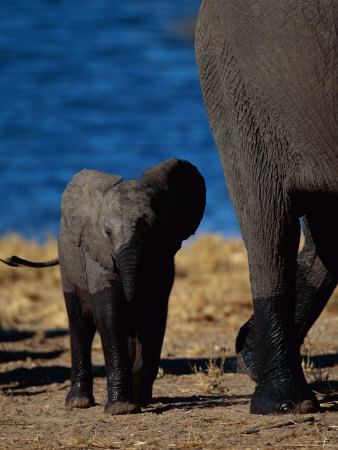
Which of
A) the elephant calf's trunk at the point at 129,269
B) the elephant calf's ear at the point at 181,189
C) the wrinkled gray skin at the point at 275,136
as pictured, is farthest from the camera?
the elephant calf's ear at the point at 181,189

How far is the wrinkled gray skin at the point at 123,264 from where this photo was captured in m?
5.09

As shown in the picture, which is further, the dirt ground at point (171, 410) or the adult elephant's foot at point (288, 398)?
the adult elephant's foot at point (288, 398)

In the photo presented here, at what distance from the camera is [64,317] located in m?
9.77

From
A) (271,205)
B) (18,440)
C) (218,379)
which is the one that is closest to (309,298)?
(218,379)

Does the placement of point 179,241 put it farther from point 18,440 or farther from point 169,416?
point 18,440

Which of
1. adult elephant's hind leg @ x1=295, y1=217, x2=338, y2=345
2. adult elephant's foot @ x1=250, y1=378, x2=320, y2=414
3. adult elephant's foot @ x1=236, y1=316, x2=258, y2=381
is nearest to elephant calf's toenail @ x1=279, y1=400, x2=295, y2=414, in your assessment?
adult elephant's foot @ x1=250, y1=378, x2=320, y2=414

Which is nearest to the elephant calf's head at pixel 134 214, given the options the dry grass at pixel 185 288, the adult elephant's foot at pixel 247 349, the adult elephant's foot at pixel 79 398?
the adult elephant's foot at pixel 247 349

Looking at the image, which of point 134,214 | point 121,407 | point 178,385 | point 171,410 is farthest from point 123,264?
point 178,385

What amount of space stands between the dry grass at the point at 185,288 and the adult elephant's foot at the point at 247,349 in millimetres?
1798

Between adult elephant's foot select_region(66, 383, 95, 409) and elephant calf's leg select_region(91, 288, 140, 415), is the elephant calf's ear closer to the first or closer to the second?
elephant calf's leg select_region(91, 288, 140, 415)

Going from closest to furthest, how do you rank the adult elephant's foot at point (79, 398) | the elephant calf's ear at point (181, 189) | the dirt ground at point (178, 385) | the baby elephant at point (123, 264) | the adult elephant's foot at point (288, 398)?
the dirt ground at point (178, 385) → the adult elephant's foot at point (288, 398) → the baby elephant at point (123, 264) → the elephant calf's ear at point (181, 189) → the adult elephant's foot at point (79, 398)

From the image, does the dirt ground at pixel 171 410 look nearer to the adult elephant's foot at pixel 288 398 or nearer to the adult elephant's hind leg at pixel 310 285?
the adult elephant's foot at pixel 288 398

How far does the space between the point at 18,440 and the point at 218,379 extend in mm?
2119

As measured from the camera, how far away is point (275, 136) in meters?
4.58
